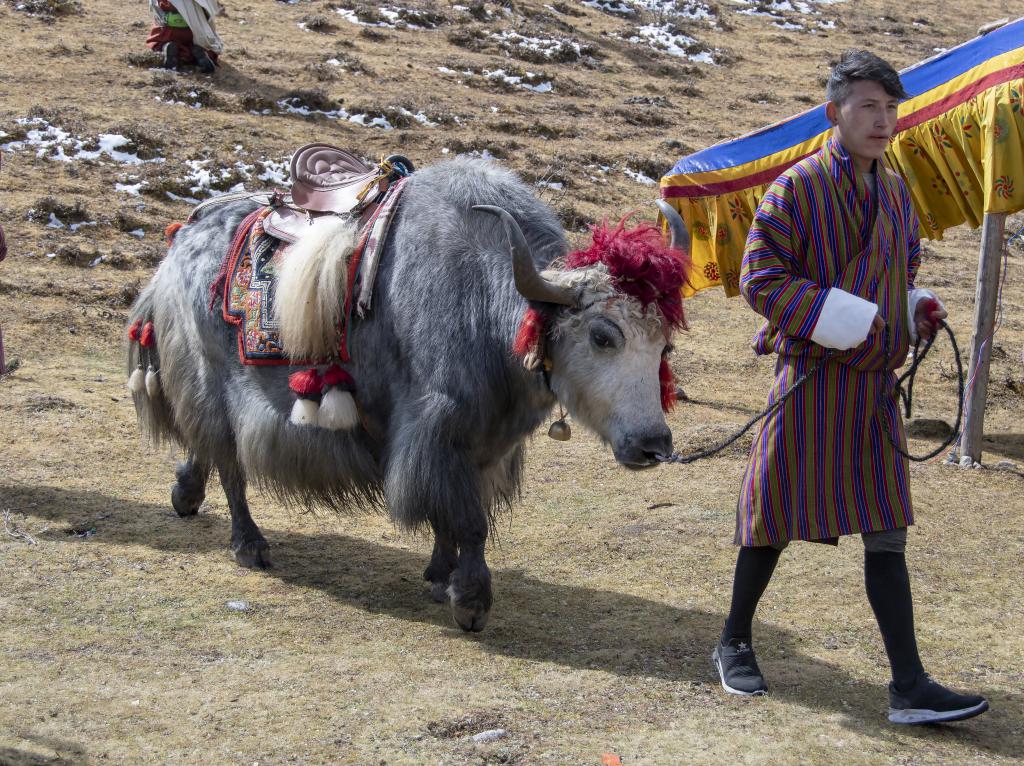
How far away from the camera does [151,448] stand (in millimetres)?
5688

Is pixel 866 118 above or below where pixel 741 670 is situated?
above

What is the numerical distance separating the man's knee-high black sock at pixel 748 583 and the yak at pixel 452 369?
38 cm

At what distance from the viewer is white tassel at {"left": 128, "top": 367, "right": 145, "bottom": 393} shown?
15.3 ft

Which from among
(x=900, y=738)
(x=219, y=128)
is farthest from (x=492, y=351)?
(x=219, y=128)

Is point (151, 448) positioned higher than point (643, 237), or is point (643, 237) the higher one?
point (643, 237)

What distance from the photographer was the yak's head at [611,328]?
3293 mm

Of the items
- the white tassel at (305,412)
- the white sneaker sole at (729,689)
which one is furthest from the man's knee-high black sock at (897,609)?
the white tassel at (305,412)

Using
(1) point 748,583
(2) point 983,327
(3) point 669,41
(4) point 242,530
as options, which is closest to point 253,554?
(4) point 242,530

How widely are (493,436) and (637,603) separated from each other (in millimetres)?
803

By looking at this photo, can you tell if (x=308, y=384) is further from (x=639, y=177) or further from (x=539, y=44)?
(x=539, y=44)

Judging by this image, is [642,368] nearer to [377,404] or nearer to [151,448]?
[377,404]

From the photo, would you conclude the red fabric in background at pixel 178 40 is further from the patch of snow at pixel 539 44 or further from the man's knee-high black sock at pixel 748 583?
the man's knee-high black sock at pixel 748 583

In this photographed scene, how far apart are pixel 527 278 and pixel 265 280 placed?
1.19m

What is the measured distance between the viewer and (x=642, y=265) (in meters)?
3.35
